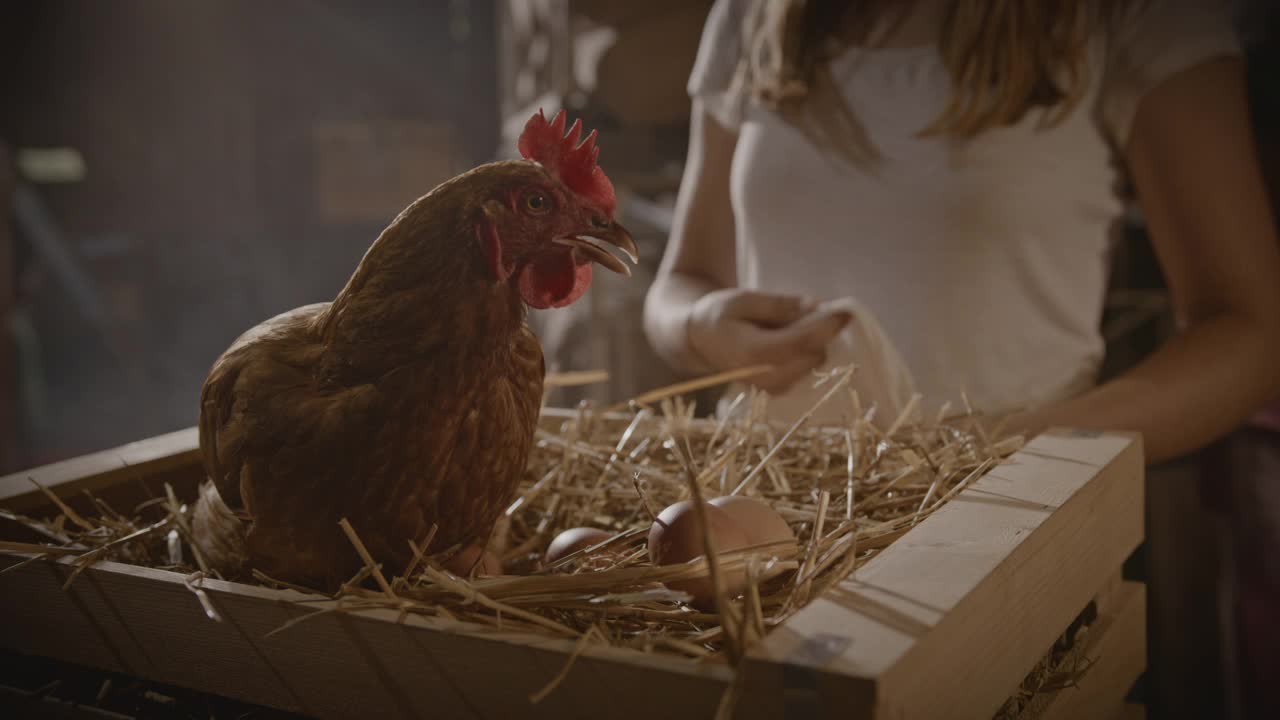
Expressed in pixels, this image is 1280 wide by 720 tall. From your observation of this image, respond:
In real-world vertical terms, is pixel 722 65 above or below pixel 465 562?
above

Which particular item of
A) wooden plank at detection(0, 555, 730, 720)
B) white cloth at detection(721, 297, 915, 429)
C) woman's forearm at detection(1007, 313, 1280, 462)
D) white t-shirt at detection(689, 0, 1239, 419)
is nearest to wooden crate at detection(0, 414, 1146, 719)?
wooden plank at detection(0, 555, 730, 720)

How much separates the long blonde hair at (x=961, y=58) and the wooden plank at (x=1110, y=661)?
63 cm

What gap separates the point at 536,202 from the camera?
64 centimetres

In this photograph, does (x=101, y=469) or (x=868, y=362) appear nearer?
(x=101, y=469)

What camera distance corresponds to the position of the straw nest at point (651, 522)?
541 mm

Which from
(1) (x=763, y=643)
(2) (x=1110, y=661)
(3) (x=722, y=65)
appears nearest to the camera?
(1) (x=763, y=643)

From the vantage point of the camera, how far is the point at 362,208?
14.9 ft

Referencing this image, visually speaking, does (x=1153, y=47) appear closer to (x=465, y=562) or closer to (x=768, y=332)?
(x=768, y=332)

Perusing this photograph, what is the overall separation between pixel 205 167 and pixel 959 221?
14.4 ft

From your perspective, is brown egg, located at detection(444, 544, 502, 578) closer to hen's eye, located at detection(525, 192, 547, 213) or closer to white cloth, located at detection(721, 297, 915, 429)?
hen's eye, located at detection(525, 192, 547, 213)

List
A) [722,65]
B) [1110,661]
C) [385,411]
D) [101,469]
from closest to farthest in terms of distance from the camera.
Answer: [385,411] < [1110,661] < [101,469] < [722,65]

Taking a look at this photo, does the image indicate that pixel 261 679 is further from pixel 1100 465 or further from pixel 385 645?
pixel 1100 465

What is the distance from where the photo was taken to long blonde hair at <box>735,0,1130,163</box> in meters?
1.15

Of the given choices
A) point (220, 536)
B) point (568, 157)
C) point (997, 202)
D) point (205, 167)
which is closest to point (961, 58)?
point (997, 202)
